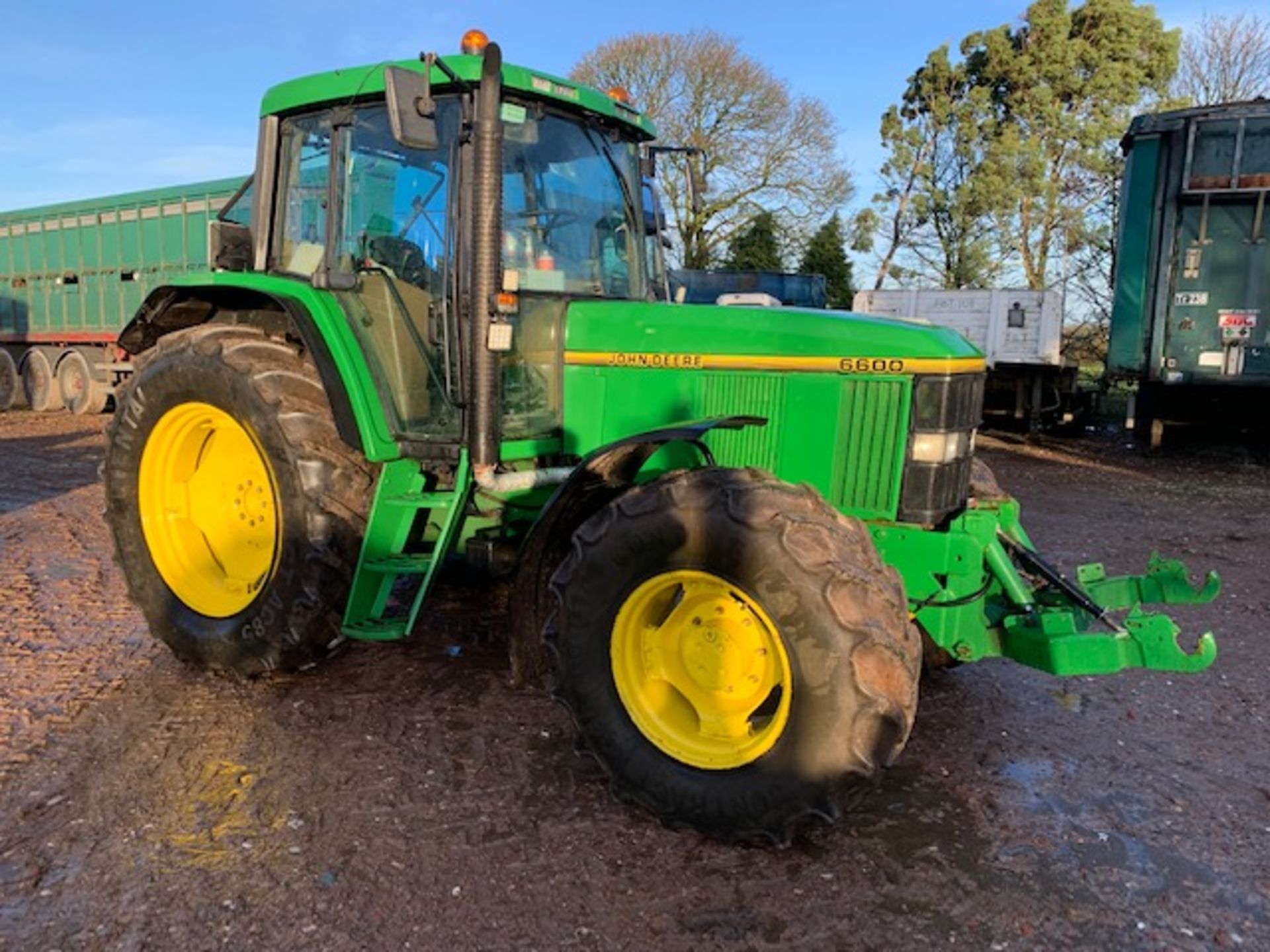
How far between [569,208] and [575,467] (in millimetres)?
1132

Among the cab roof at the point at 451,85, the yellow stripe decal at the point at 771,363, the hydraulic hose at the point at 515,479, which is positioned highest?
the cab roof at the point at 451,85

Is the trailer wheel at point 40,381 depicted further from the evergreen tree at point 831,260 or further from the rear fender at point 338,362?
the evergreen tree at point 831,260

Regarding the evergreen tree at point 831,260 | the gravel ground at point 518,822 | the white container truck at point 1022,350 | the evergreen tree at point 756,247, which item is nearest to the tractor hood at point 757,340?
the gravel ground at point 518,822

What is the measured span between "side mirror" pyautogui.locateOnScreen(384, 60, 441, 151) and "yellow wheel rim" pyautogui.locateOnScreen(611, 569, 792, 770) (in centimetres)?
167

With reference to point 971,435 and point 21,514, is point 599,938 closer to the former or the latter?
point 971,435

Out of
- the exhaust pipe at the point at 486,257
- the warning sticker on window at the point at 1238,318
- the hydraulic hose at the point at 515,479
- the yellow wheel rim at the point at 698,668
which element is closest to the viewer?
the yellow wheel rim at the point at 698,668

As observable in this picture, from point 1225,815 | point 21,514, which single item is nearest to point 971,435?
point 1225,815

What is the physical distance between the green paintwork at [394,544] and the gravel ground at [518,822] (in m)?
0.41

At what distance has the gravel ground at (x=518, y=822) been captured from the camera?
2.64 meters

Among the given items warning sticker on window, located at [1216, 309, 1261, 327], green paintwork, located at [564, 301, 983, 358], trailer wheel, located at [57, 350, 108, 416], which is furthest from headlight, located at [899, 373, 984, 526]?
trailer wheel, located at [57, 350, 108, 416]

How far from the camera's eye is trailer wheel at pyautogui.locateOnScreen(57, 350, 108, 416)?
50.1 ft

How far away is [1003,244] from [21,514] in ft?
75.0

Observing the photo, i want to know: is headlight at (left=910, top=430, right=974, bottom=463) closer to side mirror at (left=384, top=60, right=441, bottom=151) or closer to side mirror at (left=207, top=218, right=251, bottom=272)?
side mirror at (left=384, top=60, right=441, bottom=151)

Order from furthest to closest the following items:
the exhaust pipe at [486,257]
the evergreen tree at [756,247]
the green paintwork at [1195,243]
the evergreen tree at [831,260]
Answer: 1. the evergreen tree at [831,260]
2. the evergreen tree at [756,247]
3. the green paintwork at [1195,243]
4. the exhaust pipe at [486,257]
